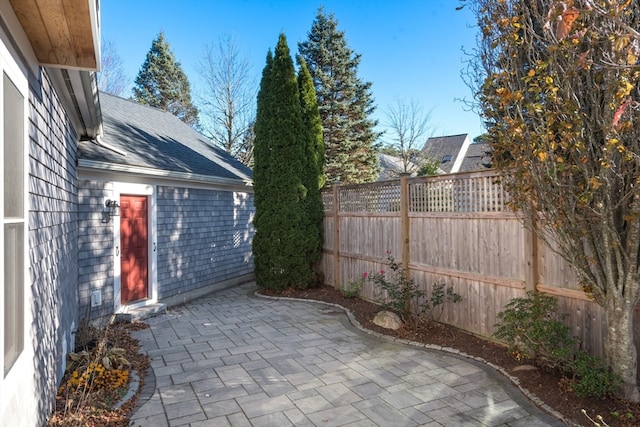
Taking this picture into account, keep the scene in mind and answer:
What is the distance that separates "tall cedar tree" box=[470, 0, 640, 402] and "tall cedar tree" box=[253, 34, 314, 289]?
4.91m

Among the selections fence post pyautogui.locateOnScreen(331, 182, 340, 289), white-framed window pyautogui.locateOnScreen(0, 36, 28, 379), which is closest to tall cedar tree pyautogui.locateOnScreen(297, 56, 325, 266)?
fence post pyautogui.locateOnScreen(331, 182, 340, 289)

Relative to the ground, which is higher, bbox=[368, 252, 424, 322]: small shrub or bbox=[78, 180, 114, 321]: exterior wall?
bbox=[78, 180, 114, 321]: exterior wall

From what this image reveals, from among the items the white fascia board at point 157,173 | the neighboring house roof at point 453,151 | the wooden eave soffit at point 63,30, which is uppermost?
the neighboring house roof at point 453,151

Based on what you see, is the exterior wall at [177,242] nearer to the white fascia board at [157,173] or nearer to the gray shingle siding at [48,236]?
the white fascia board at [157,173]

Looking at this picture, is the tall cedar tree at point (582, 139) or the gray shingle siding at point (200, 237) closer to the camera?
the tall cedar tree at point (582, 139)

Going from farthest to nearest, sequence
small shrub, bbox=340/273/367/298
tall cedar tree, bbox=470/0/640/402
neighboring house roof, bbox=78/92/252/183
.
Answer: small shrub, bbox=340/273/367/298 < neighboring house roof, bbox=78/92/252/183 < tall cedar tree, bbox=470/0/640/402

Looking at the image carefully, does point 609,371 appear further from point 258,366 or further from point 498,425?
point 258,366

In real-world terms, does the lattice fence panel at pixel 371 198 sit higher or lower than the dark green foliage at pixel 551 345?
higher

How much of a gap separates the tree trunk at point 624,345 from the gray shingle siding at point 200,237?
6727 millimetres

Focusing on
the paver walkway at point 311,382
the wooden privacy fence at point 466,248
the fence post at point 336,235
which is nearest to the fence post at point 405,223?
the wooden privacy fence at point 466,248

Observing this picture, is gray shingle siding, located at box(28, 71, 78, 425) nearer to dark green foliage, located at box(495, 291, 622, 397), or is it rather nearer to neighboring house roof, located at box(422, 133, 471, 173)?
dark green foliage, located at box(495, 291, 622, 397)

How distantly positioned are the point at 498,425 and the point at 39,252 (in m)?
3.68

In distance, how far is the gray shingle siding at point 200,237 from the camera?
7.44 meters

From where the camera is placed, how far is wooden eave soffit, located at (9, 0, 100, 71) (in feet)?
7.43
